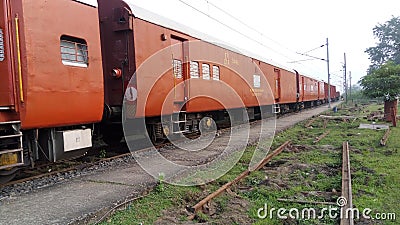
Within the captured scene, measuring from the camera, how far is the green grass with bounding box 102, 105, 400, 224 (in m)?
4.49

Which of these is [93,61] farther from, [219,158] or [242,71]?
[242,71]

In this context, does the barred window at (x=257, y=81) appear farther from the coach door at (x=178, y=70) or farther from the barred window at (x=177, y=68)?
the barred window at (x=177, y=68)

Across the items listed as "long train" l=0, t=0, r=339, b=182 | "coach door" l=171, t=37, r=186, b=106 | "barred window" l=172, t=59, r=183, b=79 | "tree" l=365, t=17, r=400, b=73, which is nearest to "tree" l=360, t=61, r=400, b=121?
"long train" l=0, t=0, r=339, b=182

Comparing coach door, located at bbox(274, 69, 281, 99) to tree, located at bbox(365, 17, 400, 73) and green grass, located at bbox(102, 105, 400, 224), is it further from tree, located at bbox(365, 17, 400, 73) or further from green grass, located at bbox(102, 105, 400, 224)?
tree, located at bbox(365, 17, 400, 73)

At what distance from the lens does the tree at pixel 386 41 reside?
208ft

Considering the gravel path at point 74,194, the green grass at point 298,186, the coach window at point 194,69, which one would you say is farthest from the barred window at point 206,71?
the gravel path at point 74,194

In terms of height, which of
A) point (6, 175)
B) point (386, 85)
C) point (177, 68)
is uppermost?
point (177, 68)

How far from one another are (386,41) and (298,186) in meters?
69.9

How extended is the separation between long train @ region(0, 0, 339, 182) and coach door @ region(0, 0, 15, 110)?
0.5 inches

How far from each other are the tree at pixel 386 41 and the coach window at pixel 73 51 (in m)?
66.0

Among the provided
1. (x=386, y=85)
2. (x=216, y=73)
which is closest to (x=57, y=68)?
(x=216, y=73)

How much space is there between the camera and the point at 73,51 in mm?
6176

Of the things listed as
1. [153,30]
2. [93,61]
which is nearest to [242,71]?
[153,30]

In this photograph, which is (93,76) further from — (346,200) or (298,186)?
(346,200)
